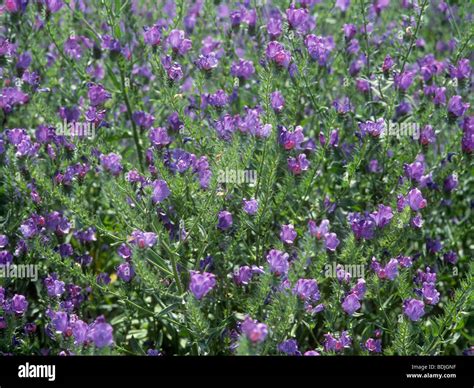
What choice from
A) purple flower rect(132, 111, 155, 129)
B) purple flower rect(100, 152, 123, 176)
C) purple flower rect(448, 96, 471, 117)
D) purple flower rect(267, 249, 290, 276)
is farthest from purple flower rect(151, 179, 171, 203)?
purple flower rect(448, 96, 471, 117)

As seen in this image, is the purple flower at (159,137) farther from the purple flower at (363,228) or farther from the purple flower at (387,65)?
the purple flower at (387,65)

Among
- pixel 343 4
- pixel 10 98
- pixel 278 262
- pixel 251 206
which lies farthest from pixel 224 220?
pixel 343 4

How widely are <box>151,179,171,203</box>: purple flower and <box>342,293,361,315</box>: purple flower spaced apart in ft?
2.38

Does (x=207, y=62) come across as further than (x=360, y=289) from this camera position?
Yes

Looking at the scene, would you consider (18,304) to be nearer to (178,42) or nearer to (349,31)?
(178,42)

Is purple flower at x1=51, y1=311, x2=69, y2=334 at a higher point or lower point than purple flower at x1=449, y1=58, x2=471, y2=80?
lower

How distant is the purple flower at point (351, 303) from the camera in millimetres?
2691

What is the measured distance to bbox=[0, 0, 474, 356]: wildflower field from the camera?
106 inches

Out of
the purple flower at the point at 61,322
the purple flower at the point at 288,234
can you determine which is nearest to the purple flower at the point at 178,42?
the purple flower at the point at 288,234

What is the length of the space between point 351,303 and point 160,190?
773 millimetres

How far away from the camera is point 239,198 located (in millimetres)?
3010

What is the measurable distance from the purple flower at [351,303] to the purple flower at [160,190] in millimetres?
726

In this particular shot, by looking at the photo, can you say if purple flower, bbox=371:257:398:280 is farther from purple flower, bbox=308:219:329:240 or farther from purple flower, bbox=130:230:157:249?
purple flower, bbox=130:230:157:249
